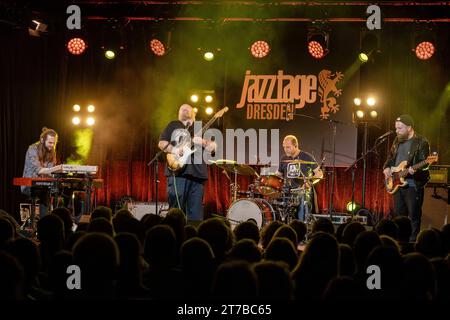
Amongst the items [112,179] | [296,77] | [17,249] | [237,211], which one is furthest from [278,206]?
[17,249]

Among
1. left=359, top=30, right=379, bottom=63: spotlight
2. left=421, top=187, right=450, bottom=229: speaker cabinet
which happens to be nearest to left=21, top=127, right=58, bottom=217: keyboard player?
left=359, top=30, right=379, bottom=63: spotlight

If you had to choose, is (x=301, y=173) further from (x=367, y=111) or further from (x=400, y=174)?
(x=367, y=111)

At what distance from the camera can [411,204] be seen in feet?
28.8

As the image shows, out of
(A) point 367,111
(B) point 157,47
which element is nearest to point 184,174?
(B) point 157,47

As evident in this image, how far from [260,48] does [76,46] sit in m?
3.69

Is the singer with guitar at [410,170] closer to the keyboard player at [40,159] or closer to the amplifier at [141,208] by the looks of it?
the amplifier at [141,208]

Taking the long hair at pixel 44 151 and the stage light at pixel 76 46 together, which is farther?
the stage light at pixel 76 46

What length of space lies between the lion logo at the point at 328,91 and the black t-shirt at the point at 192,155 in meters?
3.97

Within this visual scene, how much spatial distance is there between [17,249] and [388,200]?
377 inches

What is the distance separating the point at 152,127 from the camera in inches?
495

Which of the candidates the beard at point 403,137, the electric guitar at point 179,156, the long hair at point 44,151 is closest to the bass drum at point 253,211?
the electric guitar at point 179,156

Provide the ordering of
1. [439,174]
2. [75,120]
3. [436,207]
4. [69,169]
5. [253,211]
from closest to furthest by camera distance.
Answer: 1. [69,169]
2. [253,211]
3. [439,174]
4. [436,207]
5. [75,120]

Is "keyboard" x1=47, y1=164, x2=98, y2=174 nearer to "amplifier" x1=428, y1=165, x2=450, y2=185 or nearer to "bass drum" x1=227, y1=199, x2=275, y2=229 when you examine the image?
"bass drum" x1=227, y1=199, x2=275, y2=229

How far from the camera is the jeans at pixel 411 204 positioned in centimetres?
860
